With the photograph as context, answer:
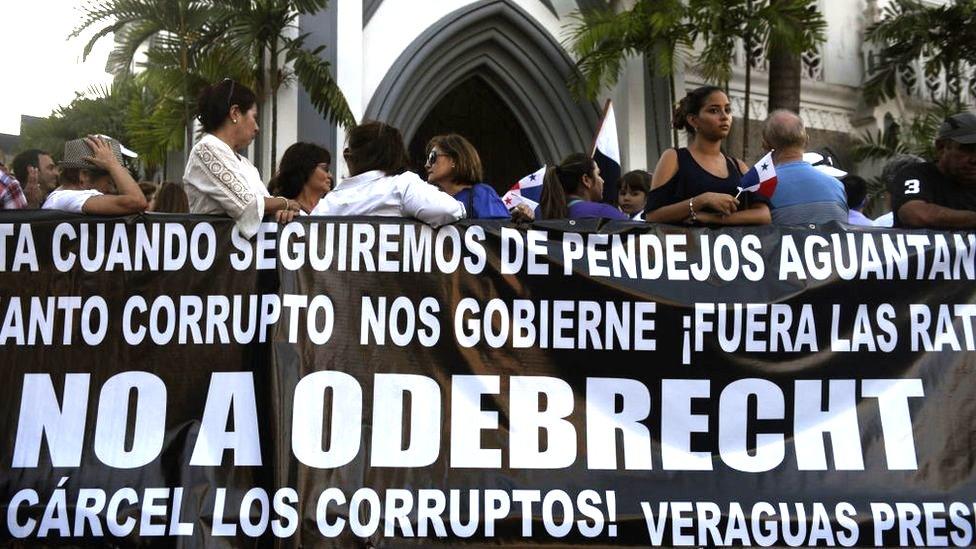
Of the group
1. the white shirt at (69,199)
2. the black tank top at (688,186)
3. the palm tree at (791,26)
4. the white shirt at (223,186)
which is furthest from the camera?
the palm tree at (791,26)

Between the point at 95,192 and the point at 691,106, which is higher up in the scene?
the point at 691,106

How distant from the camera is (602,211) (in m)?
6.39

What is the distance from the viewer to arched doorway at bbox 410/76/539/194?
15938mm

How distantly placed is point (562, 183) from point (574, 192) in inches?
3.4

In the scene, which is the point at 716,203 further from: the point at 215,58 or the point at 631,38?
the point at 631,38

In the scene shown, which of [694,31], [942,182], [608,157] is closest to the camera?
[942,182]

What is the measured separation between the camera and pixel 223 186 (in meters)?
5.12

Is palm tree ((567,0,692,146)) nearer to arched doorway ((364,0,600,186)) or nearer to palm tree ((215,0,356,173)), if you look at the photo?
arched doorway ((364,0,600,186))

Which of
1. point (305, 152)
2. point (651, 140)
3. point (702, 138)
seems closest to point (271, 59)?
point (651, 140)

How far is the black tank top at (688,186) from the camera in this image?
5547 mm

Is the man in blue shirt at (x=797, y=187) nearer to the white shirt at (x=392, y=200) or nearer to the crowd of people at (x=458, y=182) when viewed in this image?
the crowd of people at (x=458, y=182)

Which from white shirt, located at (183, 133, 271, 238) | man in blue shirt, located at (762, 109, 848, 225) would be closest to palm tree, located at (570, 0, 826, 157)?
man in blue shirt, located at (762, 109, 848, 225)

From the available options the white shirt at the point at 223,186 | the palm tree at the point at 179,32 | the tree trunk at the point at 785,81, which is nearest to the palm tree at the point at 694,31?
the tree trunk at the point at 785,81

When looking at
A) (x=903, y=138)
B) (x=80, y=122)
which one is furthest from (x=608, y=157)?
(x=80, y=122)
